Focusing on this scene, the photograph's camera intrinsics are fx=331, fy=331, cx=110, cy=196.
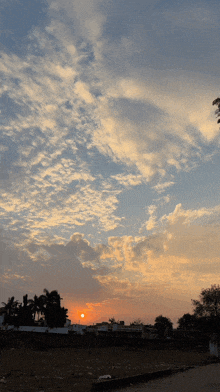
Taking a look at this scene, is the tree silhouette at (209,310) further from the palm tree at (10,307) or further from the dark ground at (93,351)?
the palm tree at (10,307)

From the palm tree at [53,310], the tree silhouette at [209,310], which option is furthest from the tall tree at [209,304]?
the palm tree at [53,310]

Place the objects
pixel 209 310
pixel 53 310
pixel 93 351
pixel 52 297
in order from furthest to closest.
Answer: pixel 52 297 < pixel 53 310 < pixel 209 310 < pixel 93 351

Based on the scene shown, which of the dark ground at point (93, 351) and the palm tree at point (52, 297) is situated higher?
the palm tree at point (52, 297)

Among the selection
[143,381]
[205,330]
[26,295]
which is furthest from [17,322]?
[143,381]

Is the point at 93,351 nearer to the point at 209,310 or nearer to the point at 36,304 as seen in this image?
the point at 209,310

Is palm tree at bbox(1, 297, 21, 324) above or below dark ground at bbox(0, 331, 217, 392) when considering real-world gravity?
above

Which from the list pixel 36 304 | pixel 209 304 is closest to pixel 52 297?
pixel 36 304

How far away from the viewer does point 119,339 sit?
53594 mm

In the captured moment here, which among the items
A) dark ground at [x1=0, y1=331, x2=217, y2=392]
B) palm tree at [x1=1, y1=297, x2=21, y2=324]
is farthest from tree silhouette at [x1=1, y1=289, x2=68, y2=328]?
dark ground at [x1=0, y1=331, x2=217, y2=392]

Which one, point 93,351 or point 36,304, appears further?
point 36,304

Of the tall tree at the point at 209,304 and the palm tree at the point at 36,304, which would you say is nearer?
the tall tree at the point at 209,304

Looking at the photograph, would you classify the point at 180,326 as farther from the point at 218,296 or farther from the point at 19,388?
the point at 19,388

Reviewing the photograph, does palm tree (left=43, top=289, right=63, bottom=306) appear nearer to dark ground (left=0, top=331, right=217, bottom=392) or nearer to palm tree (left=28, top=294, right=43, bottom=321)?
palm tree (left=28, top=294, right=43, bottom=321)

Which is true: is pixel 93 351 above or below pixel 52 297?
below
